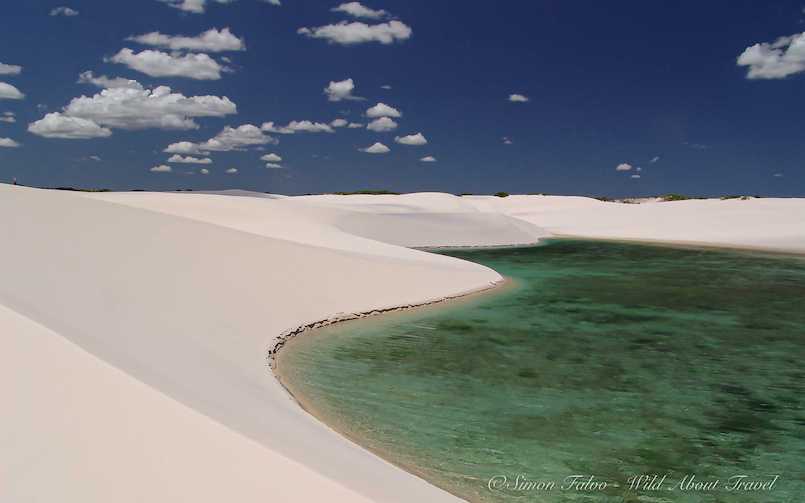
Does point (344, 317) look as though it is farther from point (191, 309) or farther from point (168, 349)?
point (168, 349)

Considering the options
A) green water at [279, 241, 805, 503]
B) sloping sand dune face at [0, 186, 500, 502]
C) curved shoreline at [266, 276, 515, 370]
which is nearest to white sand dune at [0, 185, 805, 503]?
sloping sand dune face at [0, 186, 500, 502]

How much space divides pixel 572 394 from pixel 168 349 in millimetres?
6178

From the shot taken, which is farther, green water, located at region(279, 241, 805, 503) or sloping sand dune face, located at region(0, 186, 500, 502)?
green water, located at region(279, 241, 805, 503)

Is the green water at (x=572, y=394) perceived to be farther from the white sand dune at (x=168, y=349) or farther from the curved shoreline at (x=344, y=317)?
the white sand dune at (x=168, y=349)

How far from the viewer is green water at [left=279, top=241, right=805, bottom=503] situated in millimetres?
6332

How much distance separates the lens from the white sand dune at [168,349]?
4.17m

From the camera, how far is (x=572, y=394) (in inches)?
353

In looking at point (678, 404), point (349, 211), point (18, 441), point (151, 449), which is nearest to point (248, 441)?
point (151, 449)

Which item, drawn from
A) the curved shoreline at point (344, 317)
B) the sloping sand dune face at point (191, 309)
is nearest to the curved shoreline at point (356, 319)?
the curved shoreline at point (344, 317)

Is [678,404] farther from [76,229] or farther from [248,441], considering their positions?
[76,229]

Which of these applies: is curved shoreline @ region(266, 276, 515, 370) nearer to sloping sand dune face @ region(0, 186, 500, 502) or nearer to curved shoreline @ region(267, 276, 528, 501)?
curved shoreline @ region(267, 276, 528, 501)

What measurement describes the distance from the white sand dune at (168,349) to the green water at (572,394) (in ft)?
3.14

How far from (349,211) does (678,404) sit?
121 ft

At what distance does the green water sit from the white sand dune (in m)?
0.96
